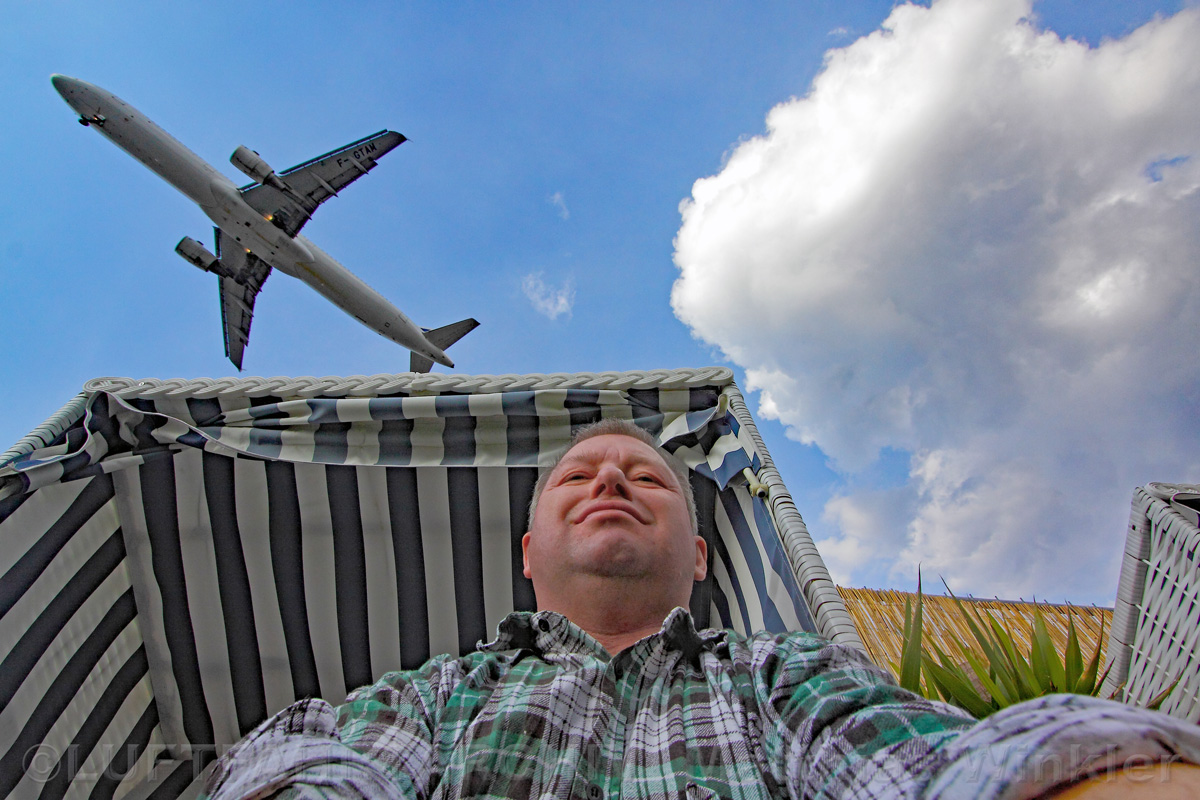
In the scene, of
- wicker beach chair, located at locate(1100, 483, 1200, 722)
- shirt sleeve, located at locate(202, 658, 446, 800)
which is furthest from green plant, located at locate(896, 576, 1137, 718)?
shirt sleeve, located at locate(202, 658, 446, 800)

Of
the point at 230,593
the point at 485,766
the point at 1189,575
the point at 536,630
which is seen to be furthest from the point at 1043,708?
the point at 230,593

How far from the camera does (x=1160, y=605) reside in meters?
1.39

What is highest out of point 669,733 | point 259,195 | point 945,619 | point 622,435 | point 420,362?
point 259,195

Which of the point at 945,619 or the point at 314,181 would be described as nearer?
the point at 945,619

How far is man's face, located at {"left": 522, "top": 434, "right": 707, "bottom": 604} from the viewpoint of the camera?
1.05 meters

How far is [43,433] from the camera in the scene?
1378 mm

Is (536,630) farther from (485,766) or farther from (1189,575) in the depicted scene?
(1189,575)

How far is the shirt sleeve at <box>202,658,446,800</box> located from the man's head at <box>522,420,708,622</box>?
0.32 meters

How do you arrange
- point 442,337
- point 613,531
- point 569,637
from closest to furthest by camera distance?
1. point 569,637
2. point 613,531
3. point 442,337

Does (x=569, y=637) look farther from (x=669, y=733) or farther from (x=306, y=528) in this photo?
(x=306, y=528)

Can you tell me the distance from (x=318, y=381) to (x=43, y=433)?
1.93ft

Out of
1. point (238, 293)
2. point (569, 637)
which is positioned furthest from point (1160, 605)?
point (238, 293)

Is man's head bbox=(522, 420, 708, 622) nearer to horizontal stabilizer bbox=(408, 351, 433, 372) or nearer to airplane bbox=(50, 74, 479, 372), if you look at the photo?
airplane bbox=(50, 74, 479, 372)

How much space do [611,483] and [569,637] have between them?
1.00ft
